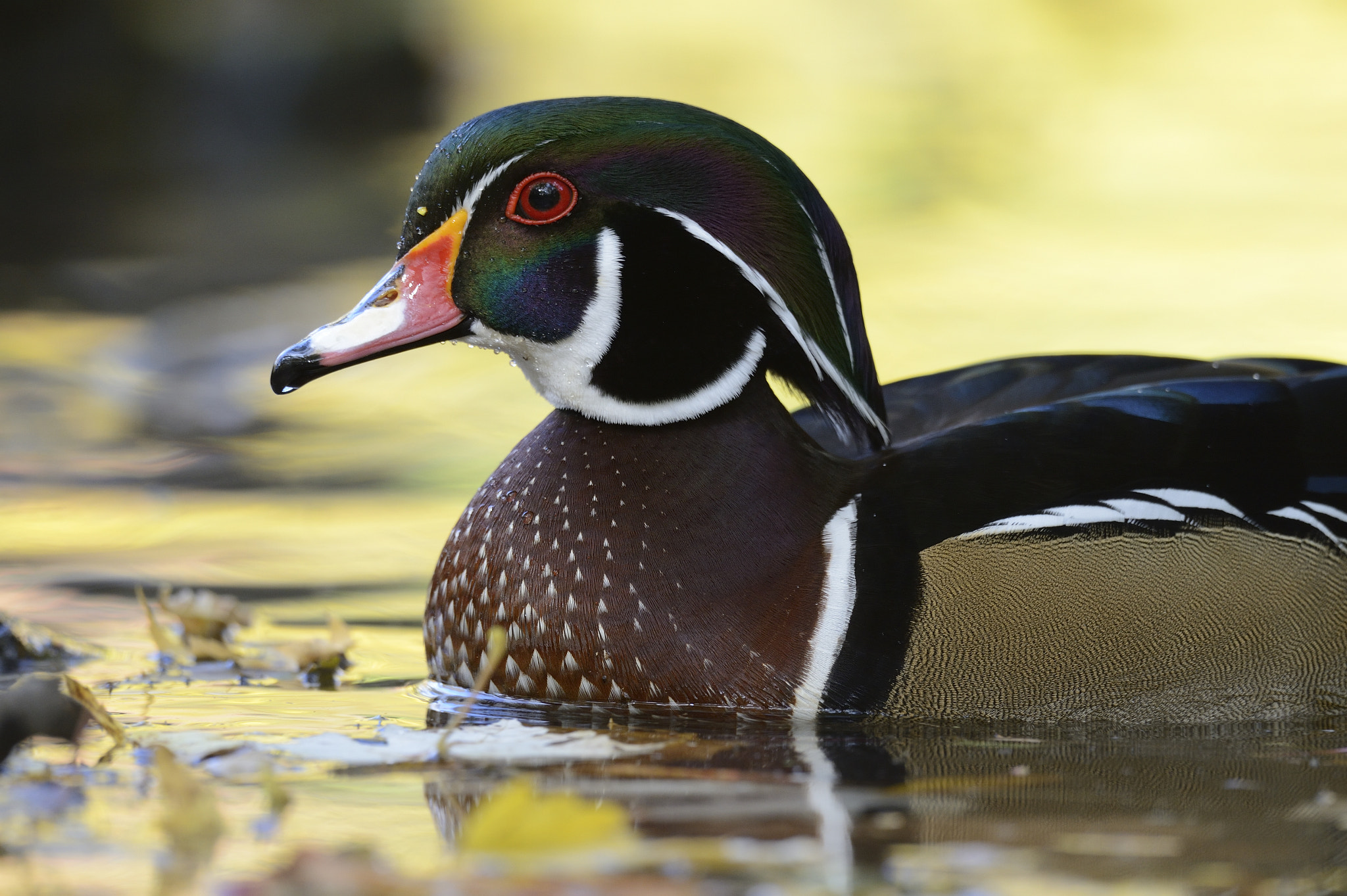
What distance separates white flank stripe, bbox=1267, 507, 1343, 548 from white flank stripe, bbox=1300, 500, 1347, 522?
0.02 m

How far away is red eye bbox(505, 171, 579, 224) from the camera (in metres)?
3.74

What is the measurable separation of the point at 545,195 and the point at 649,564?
85cm

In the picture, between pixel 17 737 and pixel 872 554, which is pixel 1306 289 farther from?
pixel 17 737

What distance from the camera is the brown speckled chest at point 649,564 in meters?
3.64

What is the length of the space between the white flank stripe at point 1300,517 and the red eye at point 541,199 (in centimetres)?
171

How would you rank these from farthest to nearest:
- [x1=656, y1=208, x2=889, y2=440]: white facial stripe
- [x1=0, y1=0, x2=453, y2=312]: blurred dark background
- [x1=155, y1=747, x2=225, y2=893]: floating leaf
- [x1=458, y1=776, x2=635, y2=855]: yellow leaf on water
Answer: [x1=0, y1=0, x2=453, y2=312]: blurred dark background < [x1=656, y1=208, x2=889, y2=440]: white facial stripe < [x1=155, y1=747, x2=225, y2=893]: floating leaf < [x1=458, y1=776, x2=635, y2=855]: yellow leaf on water

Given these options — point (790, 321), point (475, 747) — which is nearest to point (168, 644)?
point (475, 747)

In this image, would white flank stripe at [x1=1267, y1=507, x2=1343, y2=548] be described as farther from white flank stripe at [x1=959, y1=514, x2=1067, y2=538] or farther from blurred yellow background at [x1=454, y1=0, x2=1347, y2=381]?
blurred yellow background at [x1=454, y1=0, x2=1347, y2=381]

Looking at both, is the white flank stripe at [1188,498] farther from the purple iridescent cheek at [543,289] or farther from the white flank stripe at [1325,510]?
the purple iridescent cheek at [543,289]

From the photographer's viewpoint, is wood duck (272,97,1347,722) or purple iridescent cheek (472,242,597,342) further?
purple iridescent cheek (472,242,597,342)

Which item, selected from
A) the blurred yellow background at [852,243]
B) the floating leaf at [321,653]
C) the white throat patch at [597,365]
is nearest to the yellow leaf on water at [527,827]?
the white throat patch at [597,365]

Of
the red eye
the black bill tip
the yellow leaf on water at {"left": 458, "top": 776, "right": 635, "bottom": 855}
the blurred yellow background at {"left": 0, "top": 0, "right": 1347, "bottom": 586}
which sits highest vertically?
the blurred yellow background at {"left": 0, "top": 0, "right": 1347, "bottom": 586}

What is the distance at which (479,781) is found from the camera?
3.07 m

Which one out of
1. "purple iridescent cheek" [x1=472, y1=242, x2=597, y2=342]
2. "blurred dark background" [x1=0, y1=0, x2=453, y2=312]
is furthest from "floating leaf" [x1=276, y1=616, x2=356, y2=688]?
"blurred dark background" [x1=0, y1=0, x2=453, y2=312]
